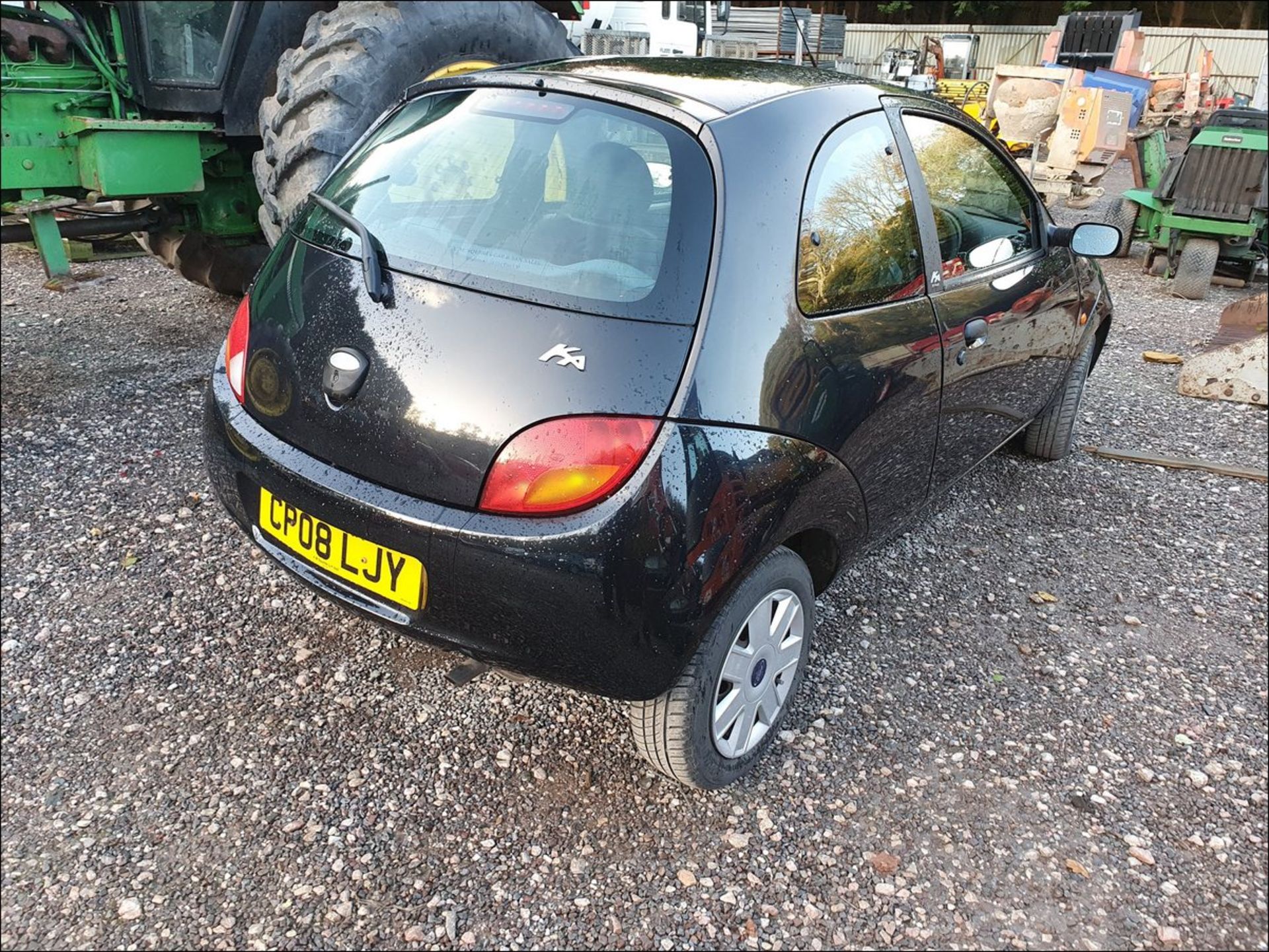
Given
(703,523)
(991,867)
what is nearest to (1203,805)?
(991,867)

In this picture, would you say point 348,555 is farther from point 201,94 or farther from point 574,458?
point 201,94

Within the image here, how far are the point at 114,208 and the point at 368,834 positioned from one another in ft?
13.8

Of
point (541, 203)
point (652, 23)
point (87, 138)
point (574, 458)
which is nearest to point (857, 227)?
point (541, 203)

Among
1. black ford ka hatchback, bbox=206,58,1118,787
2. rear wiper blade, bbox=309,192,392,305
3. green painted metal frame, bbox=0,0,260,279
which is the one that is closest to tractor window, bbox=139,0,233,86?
green painted metal frame, bbox=0,0,260,279

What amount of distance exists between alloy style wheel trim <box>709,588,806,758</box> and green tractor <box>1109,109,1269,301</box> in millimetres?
7319

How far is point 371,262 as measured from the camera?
7.43ft

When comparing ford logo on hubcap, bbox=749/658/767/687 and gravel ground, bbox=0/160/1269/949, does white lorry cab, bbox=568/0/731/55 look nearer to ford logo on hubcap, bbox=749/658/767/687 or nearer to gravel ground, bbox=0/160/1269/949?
gravel ground, bbox=0/160/1269/949

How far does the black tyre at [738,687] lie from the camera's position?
218 centimetres

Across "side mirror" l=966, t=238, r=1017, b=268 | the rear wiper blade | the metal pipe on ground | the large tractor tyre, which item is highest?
the large tractor tyre

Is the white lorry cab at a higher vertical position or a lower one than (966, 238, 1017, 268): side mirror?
higher

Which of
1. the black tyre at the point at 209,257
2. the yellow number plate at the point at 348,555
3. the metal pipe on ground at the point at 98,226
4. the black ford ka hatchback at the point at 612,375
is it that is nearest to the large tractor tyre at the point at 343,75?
the metal pipe on ground at the point at 98,226

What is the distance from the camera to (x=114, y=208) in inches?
198

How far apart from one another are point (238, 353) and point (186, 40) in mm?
2894

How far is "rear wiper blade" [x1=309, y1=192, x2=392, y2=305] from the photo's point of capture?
87.4 inches
